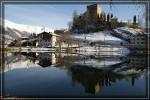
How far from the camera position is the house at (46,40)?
6191 cm

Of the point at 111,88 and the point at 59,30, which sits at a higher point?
the point at 59,30

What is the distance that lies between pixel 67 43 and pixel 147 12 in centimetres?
5163

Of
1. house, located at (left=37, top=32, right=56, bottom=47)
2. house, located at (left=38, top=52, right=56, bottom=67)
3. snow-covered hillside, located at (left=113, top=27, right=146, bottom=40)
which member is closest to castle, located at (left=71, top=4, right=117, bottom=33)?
snow-covered hillside, located at (left=113, top=27, right=146, bottom=40)

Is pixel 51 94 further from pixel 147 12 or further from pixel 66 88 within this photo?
pixel 147 12

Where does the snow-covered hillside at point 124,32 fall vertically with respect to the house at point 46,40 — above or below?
above

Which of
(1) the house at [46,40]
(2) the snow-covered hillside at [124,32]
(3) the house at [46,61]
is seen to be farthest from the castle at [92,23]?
(3) the house at [46,61]

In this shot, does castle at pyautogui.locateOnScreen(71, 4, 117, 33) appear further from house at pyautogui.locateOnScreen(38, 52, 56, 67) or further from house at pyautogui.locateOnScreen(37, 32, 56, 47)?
house at pyautogui.locateOnScreen(38, 52, 56, 67)

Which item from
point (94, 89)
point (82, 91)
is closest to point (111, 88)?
point (94, 89)

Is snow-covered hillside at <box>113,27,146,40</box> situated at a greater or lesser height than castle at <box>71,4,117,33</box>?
lesser

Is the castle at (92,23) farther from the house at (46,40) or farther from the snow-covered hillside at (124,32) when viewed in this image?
the house at (46,40)

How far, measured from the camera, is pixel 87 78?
17.7 meters

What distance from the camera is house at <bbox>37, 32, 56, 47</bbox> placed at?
61.9 metres

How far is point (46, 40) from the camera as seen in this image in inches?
2502

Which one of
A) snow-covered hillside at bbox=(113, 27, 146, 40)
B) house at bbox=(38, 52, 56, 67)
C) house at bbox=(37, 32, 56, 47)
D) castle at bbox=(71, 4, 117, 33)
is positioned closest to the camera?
house at bbox=(38, 52, 56, 67)
